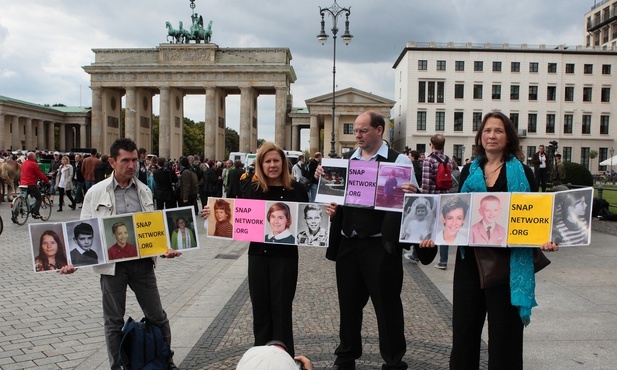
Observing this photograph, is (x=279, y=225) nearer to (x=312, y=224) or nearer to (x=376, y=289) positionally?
(x=312, y=224)

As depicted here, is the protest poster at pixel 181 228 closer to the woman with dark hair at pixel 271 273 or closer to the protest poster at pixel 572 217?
the woman with dark hair at pixel 271 273

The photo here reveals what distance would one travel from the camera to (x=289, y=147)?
267 ft

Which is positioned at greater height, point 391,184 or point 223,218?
point 391,184

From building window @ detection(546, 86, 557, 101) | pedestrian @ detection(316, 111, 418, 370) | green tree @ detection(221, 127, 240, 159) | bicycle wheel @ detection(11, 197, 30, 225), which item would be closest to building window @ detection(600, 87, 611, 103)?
building window @ detection(546, 86, 557, 101)

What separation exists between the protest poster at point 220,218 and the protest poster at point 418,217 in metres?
1.50

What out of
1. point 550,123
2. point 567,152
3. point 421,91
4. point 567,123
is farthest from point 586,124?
point 421,91

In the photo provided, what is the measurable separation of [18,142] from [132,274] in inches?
A: 3514

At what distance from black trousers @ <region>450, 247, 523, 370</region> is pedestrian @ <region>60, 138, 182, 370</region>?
7.44 ft

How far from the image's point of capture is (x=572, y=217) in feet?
11.2

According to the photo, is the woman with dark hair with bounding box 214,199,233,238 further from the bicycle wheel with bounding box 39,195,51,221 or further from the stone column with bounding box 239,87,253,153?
the stone column with bounding box 239,87,253,153

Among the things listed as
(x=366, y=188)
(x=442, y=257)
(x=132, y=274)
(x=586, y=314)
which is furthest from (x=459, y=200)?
(x=442, y=257)

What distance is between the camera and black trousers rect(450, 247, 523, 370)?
11.4 feet

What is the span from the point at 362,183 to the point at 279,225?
772 millimetres

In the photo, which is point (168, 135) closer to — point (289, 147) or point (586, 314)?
point (289, 147)
